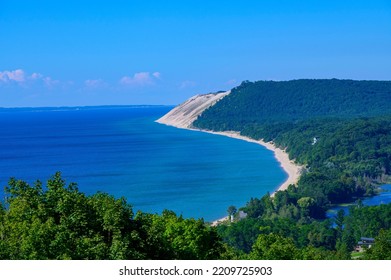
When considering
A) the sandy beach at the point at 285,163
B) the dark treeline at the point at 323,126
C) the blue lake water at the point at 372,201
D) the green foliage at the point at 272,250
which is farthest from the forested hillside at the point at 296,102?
the green foliage at the point at 272,250

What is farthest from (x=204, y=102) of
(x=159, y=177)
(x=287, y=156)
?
(x=159, y=177)

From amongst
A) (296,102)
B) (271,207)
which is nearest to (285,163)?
(271,207)

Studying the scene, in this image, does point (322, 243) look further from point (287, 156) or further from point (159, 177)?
point (287, 156)

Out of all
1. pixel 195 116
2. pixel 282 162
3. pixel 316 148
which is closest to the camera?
pixel 282 162

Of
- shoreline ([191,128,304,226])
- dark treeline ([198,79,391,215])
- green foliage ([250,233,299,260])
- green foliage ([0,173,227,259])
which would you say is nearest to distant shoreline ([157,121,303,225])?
shoreline ([191,128,304,226])

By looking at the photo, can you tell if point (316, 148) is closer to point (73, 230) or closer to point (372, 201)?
point (372, 201)

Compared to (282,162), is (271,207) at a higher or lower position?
lower

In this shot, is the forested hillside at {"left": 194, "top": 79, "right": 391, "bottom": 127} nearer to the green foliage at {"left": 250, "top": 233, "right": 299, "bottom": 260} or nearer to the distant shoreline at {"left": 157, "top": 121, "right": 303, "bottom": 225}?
the distant shoreline at {"left": 157, "top": 121, "right": 303, "bottom": 225}

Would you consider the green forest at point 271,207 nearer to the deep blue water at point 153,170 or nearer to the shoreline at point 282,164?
the shoreline at point 282,164
